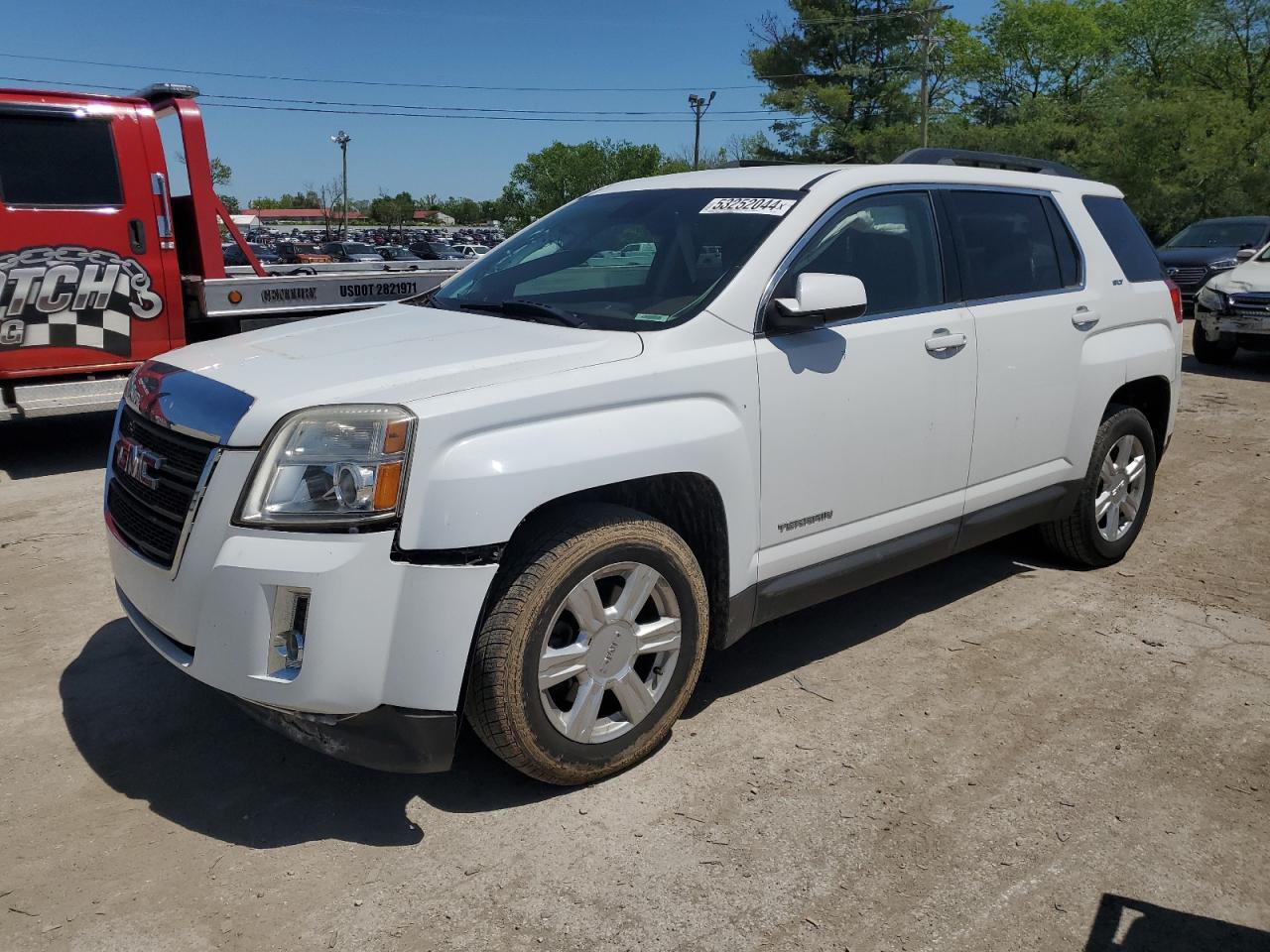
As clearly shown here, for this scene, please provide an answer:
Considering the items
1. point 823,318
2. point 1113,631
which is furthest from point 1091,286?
point 823,318

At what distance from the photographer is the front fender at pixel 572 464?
8.45ft

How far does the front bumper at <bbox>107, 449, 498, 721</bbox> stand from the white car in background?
1059 centimetres

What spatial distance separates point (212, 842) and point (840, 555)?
7.08ft

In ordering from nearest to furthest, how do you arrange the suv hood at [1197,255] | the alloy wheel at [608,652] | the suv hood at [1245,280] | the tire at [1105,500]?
1. the alloy wheel at [608,652]
2. the tire at [1105,500]
3. the suv hood at [1245,280]
4. the suv hood at [1197,255]

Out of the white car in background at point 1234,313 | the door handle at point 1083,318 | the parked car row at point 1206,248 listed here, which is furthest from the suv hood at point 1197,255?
the door handle at point 1083,318

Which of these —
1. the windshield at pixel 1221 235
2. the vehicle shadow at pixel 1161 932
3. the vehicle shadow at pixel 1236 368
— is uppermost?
the windshield at pixel 1221 235

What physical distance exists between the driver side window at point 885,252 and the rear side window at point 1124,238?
133 centimetres

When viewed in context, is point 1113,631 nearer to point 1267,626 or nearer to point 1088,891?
point 1267,626

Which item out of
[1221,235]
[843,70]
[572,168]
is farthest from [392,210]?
[1221,235]

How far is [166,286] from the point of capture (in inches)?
282

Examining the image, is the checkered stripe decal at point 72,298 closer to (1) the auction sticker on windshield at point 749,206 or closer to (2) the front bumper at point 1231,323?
(1) the auction sticker on windshield at point 749,206

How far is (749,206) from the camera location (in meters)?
3.62

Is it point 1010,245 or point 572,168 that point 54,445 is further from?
point 572,168

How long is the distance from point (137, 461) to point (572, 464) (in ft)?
4.27
